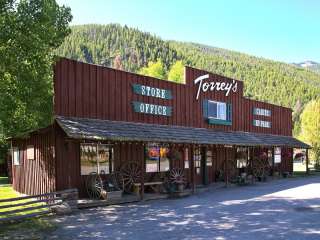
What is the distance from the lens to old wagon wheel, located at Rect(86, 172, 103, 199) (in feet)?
55.8

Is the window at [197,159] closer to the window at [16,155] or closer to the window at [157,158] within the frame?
the window at [157,158]

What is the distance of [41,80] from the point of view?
15.5 m

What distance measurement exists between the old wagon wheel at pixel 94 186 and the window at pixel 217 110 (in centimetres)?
1054

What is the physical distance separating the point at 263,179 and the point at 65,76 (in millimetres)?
16547

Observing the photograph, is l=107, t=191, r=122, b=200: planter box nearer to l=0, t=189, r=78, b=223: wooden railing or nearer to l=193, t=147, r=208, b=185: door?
l=0, t=189, r=78, b=223: wooden railing

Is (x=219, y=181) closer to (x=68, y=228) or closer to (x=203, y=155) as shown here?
(x=203, y=155)

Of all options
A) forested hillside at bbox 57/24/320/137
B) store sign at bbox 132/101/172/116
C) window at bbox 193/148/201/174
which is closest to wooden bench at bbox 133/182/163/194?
store sign at bbox 132/101/172/116

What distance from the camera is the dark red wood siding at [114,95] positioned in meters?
17.2

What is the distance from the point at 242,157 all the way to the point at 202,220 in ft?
54.9

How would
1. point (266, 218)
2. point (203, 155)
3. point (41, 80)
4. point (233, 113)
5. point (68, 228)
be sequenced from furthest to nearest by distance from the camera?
point (233, 113)
point (203, 155)
point (41, 80)
point (266, 218)
point (68, 228)

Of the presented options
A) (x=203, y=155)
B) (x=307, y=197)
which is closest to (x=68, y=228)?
(x=307, y=197)

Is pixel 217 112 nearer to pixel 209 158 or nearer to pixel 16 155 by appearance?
pixel 209 158

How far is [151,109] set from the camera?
21.2 meters

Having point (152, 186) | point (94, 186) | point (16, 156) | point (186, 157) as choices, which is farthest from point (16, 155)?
point (186, 157)
